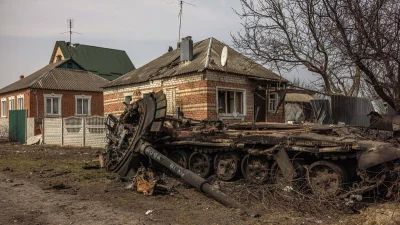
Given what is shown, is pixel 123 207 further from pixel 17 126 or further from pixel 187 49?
pixel 17 126

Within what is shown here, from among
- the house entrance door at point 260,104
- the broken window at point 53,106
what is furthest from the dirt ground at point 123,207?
the broken window at point 53,106

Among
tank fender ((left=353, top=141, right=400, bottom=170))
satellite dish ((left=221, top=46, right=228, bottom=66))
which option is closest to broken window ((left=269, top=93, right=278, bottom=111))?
satellite dish ((left=221, top=46, right=228, bottom=66))

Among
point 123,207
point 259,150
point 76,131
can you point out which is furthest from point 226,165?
point 76,131

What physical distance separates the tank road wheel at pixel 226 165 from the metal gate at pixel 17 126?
2138cm

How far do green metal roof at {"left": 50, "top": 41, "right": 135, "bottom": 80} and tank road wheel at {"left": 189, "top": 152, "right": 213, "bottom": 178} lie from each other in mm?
32835

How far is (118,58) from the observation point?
4597 centimetres

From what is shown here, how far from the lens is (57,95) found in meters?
30.5

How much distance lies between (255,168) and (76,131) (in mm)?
14770

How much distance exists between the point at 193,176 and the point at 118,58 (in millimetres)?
40135

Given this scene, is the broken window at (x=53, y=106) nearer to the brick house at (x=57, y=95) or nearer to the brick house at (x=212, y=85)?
the brick house at (x=57, y=95)

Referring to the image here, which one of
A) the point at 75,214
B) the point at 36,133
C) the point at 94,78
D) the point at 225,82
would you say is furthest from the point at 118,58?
the point at 75,214

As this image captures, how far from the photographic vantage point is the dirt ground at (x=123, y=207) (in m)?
6.18

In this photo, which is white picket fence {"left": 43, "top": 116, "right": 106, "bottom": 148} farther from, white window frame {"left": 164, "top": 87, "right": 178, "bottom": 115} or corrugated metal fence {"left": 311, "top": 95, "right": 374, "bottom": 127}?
corrugated metal fence {"left": 311, "top": 95, "right": 374, "bottom": 127}

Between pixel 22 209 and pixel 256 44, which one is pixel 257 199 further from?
pixel 256 44
